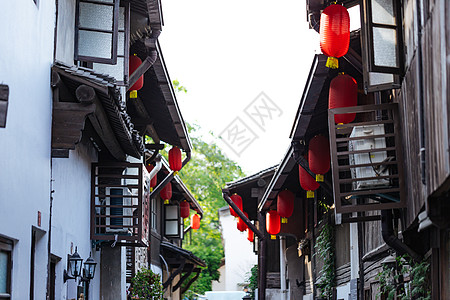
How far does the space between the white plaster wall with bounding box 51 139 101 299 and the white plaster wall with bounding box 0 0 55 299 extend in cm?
120

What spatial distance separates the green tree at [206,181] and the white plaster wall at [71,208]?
3203cm

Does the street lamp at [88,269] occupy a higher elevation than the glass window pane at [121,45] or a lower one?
lower

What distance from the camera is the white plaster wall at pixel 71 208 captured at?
38.2ft

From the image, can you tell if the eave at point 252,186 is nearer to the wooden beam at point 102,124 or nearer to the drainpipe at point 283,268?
the drainpipe at point 283,268

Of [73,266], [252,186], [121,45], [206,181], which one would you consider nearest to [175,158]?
[252,186]

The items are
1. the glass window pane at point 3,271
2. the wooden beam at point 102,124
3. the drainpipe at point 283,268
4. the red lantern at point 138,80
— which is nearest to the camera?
the glass window pane at point 3,271

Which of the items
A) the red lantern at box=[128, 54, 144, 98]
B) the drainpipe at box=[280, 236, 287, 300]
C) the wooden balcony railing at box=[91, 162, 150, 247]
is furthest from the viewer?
the drainpipe at box=[280, 236, 287, 300]

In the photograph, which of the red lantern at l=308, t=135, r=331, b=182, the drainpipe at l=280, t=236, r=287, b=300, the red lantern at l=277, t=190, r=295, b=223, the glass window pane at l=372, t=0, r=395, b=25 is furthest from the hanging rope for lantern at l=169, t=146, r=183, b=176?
the glass window pane at l=372, t=0, r=395, b=25

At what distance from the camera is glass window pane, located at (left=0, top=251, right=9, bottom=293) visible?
27.8ft

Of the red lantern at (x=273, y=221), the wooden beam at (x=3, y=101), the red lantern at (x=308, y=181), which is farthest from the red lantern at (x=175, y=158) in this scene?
the wooden beam at (x=3, y=101)

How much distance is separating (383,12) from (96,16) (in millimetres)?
5188

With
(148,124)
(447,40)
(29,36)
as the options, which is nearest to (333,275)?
(148,124)

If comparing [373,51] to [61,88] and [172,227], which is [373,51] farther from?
[172,227]

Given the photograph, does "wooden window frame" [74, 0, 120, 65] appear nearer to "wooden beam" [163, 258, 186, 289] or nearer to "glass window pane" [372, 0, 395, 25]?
"glass window pane" [372, 0, 395, 25]
